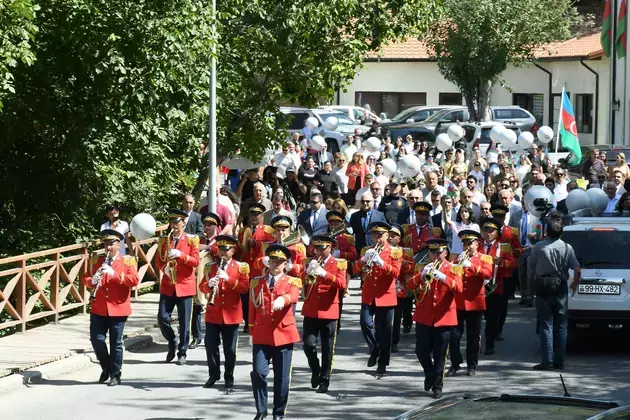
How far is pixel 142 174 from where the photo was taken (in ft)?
67.6

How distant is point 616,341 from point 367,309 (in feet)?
13.3

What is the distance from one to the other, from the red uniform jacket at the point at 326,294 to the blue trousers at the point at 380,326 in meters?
0.98

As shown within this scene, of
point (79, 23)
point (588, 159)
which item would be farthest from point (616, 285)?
point (588, 159)

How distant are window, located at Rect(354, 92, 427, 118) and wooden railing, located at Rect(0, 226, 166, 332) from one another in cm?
3554

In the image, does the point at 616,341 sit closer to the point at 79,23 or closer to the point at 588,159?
the point at 79,23

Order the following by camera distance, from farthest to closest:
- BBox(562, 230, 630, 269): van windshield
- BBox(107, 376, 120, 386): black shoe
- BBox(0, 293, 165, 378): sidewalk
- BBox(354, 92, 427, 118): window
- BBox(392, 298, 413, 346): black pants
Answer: BBox(354, 92, 427, 118): window, BBox(392, 298, 413, 346): black pants, BBox(562, 230, 630, 269): van windshield, BBox(0, 293, 165, 378): sidewalk, BBox(107, 376, 120, 386): black shoe

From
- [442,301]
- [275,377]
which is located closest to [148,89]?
[442,301]

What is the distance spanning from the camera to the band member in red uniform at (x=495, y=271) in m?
15.4

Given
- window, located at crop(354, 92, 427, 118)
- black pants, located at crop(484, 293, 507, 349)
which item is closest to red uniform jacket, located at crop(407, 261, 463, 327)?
black pants, located at crop(484, 293, 507, 349)

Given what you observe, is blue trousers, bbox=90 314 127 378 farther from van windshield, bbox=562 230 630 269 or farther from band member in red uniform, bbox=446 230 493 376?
van windshield, bbox=562 230 630 269

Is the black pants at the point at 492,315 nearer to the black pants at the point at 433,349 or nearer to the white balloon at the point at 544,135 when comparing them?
the black pants at the point at 433,349

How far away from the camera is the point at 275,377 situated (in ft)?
39.4

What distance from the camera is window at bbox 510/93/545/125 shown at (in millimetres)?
51569

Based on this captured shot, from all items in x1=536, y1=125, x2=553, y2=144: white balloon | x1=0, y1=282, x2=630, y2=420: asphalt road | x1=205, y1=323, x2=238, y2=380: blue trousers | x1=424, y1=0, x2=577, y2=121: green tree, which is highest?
x1=424, y1=0, x2=577, y2=121: green tree
